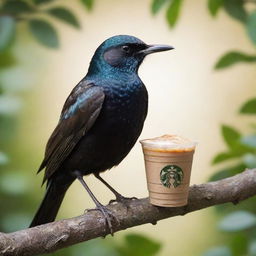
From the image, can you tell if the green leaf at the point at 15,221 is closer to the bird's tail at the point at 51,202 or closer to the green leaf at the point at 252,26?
the bird's tail at the point at 51,202

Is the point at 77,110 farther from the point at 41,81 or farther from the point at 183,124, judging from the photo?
the point at 183,124

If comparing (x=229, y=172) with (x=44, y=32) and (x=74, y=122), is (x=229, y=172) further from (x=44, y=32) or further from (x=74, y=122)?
(x=44, y=32)

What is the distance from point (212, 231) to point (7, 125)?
1.28 metres

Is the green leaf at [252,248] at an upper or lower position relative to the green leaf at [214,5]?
lower

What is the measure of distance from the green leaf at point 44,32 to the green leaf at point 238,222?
0.92 metres

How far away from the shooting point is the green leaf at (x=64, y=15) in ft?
8.38

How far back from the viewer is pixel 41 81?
10.1 feet

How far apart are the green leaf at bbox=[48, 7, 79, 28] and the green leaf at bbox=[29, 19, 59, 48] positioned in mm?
47

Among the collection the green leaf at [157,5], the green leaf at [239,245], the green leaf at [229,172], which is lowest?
the green leaf at [239,245]

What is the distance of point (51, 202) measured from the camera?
2377 mm

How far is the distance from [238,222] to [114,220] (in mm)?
510

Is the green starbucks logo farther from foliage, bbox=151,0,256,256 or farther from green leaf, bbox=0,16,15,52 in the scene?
green leaf, bbox=0,16,15,52

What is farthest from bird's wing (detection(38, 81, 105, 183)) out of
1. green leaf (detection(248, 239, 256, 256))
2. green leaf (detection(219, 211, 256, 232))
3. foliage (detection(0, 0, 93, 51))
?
green leaf (detection(248, 239, 256, 256))

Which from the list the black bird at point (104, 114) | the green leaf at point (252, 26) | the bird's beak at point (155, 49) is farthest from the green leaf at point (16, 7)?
the green leaf at point (252, 26)
